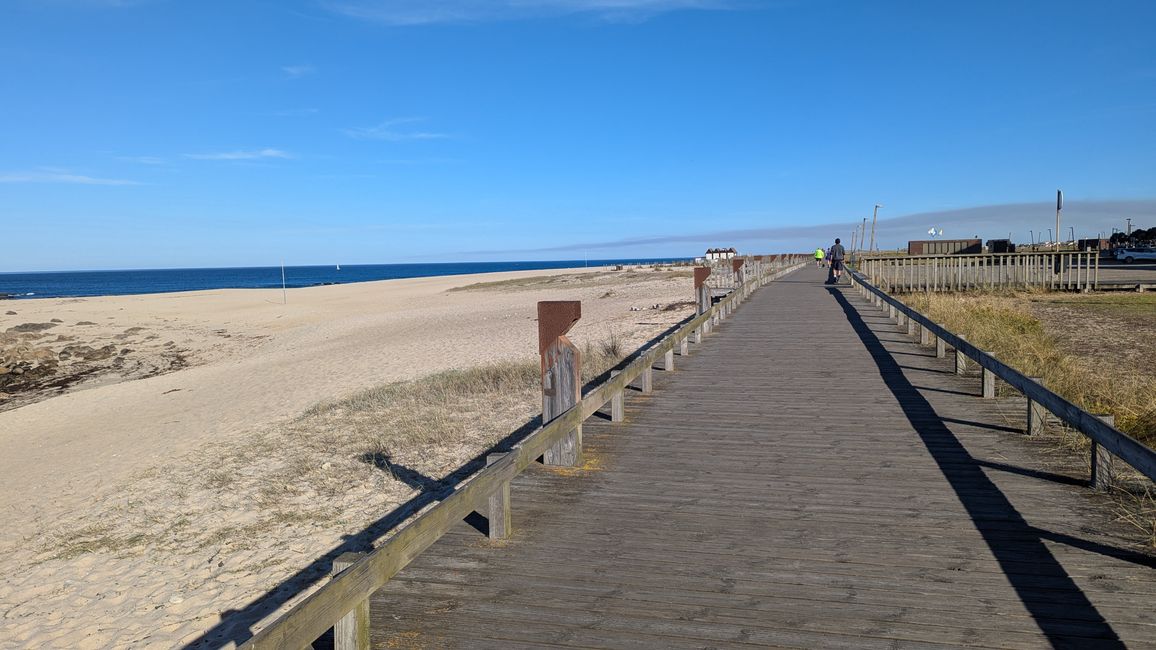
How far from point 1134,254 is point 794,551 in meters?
76.5

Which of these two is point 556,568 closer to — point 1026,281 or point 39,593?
point 39,593

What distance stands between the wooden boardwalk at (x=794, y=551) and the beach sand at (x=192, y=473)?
8.63 ft

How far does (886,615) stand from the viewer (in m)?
3.66

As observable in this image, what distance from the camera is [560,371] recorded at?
6.21 m

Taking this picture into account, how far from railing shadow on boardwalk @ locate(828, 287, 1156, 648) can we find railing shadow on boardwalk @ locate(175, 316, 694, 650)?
3194 mm

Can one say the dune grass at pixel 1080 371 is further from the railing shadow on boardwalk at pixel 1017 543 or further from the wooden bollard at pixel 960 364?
the wooden bollard at pixel 960 364

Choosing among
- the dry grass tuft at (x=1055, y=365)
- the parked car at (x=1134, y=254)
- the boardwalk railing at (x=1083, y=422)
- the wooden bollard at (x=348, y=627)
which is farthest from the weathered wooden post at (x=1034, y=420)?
the parked car at (x=1134, y=254)

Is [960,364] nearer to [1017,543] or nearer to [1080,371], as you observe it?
[1080,371]

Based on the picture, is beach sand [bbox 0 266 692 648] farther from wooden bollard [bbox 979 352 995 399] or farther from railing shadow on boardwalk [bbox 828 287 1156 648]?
wooden bollard [bbox 979 352 995 399]

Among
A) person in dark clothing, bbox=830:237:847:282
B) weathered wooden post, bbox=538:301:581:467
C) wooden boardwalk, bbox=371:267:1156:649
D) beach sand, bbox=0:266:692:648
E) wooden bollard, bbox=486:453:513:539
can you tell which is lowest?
beach sand, bbox=0:266:692:648

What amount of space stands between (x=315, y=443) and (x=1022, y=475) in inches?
354

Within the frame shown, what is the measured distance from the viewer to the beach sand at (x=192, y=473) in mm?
6332

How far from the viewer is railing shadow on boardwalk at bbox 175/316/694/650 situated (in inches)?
219

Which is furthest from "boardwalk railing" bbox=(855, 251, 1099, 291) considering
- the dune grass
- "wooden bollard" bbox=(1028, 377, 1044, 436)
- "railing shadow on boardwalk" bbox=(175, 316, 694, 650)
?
"railing shadow on boardwalk" bbox=(175, 316, 694, 650)
